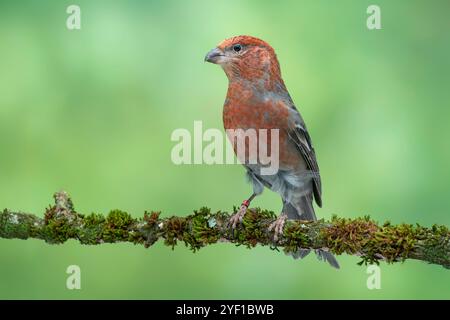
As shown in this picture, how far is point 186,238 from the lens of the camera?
13.7 feet

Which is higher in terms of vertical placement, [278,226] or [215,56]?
[215,56]

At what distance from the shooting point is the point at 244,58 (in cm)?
511

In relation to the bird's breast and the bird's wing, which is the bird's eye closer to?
the bird's breast

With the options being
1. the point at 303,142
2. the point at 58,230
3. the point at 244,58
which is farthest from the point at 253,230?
the point at 244,58

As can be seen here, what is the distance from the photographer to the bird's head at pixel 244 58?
510cm

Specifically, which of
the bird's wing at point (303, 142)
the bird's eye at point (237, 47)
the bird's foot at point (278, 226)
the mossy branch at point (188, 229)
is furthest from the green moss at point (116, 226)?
the bird's eye at point (237, 47)

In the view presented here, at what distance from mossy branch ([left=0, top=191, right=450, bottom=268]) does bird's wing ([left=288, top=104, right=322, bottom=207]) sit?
790 millimetres

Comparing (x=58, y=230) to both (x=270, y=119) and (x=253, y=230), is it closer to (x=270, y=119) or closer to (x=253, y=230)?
(x=253, y=230)

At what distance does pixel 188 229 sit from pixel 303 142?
1.29m

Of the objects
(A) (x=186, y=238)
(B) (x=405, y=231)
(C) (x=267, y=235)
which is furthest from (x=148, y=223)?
(B) (x=405, y=231)

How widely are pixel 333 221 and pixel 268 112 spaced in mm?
1250

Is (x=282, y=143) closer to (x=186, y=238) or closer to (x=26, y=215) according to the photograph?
(x=186, y=238)

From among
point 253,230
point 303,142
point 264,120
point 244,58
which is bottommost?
point 253,230

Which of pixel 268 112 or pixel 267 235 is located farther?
pixel 268 112
